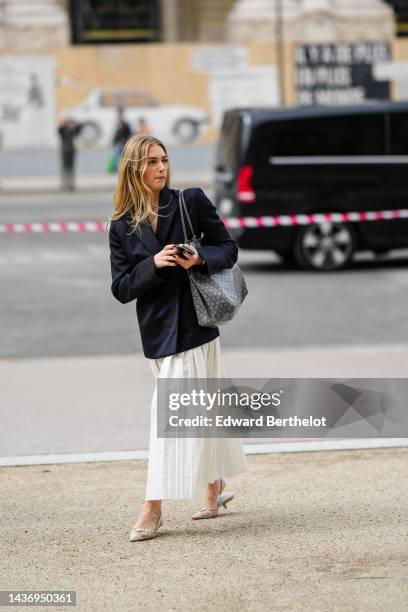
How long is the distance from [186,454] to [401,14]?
127ft

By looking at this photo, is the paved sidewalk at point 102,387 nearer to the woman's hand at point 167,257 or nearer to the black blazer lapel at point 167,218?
the black blazer lapel at point 167,218

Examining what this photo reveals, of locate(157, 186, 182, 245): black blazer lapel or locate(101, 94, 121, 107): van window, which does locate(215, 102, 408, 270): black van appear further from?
locate(101, 94, 121, 107): van window

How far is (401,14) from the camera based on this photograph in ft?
140

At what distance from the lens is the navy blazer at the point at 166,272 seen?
584 cm

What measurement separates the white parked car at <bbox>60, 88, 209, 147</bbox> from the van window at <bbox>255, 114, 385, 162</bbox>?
65.1 ft

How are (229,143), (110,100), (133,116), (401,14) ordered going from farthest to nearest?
(401,14) < (110,100) < (133,116) < (229,143)

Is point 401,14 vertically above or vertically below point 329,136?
above

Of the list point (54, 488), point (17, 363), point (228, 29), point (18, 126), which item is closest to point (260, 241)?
point (17, 363)

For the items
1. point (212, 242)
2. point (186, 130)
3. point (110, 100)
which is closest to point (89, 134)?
point (110, 100)

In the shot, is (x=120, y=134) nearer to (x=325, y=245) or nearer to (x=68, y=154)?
(x=68, y=154)

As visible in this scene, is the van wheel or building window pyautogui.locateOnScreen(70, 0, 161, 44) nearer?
the van wheel

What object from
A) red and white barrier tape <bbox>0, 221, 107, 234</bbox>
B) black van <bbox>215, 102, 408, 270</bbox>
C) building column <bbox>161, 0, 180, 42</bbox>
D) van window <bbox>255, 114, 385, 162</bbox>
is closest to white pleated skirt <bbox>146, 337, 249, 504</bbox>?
black van <bbox>215, 102, 408, 270</bbox>

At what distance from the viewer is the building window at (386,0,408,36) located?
4272cm

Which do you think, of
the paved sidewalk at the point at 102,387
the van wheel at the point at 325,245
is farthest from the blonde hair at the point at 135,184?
the van wheel at the point at 325,245
